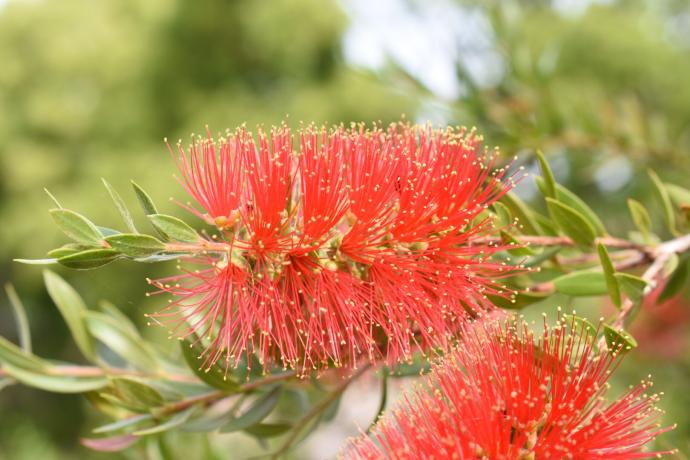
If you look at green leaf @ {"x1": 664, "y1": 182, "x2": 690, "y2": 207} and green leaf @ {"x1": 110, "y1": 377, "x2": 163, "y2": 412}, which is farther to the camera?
green leaf @ {"x1": 664, "y1": 182, "x2": 690, "y2": 207}

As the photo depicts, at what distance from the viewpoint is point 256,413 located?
3.51ft

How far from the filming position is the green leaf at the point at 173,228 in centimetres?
80

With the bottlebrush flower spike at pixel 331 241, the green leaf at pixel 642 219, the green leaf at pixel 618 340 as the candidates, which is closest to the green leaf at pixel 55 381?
the bottlebrush flower spike at pixel 331 241

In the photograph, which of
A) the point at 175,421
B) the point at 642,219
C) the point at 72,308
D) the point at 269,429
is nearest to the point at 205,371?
the point at 175,421

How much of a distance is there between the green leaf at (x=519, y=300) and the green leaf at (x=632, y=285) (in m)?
0.13

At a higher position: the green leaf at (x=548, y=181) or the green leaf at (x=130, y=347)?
the green leaf at (x=548, y=181)

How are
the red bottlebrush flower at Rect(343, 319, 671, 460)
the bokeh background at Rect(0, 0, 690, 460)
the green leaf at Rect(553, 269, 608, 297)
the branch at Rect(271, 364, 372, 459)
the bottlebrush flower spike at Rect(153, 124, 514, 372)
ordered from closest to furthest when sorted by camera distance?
the red bottlebrush flower at Rect(343, 319, 671, 460) → the bottlebrush flower spike at Rect(153, 124, 514, 372) → the green leaf at Rect(553, 269, 608, 297) → the branch at Rect(271, 364, 372, 459) → the bokeh background at Rect(0, 0, 690, 460)

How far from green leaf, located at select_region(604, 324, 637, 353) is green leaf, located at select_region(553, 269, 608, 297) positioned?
165mm

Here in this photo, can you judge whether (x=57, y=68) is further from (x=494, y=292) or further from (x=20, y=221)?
(x=494, y=292)

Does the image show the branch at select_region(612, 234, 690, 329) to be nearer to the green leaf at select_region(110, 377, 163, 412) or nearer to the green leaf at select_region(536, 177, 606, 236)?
the green leaf at select_region(536, 177, 606, 236)

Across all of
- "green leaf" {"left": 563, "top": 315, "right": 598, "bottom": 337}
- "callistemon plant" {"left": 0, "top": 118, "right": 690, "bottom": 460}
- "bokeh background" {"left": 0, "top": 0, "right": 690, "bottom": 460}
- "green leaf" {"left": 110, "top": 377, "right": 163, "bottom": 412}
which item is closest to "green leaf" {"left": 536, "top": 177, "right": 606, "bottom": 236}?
"callistemon plant" {"left": 0, "top": 118, "right": 690, "bottom": 460}

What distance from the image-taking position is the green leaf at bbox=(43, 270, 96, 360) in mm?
1206

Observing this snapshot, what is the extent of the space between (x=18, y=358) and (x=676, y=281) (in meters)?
1.05

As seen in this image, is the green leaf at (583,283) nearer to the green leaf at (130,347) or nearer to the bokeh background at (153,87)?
the green leaf at (130,347)
